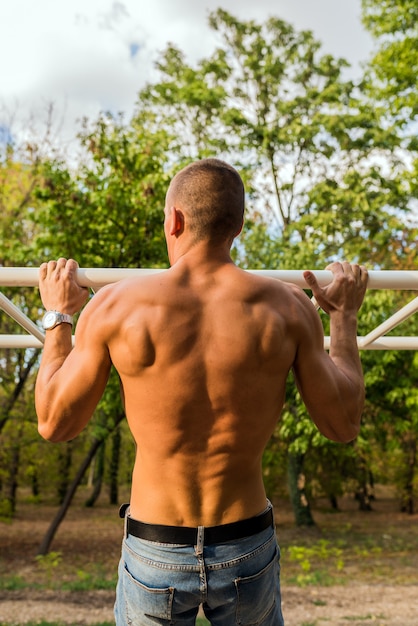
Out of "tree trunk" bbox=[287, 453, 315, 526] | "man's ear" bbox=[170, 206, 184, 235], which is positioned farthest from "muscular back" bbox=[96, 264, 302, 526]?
"tree trunk" bbox=[287, 453, 315, 526]

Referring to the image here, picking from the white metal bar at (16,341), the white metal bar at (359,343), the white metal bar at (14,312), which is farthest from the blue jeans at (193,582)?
the white metal bar at (16,341)

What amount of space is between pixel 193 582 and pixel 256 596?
166 mm

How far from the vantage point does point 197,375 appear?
1.49m

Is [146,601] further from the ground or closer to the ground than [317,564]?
further from the ground

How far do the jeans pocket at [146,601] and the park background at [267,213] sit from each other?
30.6ft

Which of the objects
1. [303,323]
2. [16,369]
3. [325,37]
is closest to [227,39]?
[325,37]

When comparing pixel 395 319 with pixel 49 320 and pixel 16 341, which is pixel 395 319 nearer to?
pixel 49 320

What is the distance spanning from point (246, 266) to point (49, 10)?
9.37m

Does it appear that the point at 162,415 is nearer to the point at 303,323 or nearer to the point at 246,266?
the point at 303,323

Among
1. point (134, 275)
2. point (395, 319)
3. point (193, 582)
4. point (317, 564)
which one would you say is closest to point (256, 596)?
point (193, 582)

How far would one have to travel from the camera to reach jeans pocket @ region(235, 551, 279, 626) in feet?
5.16

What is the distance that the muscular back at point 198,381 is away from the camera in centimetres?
149

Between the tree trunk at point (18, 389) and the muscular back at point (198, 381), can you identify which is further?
the tree trunk at point (18, 389)

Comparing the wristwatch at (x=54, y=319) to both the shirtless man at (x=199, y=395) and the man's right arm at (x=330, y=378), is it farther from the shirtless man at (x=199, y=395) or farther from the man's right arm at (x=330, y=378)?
the man's right arm at (x=330, y=378)
